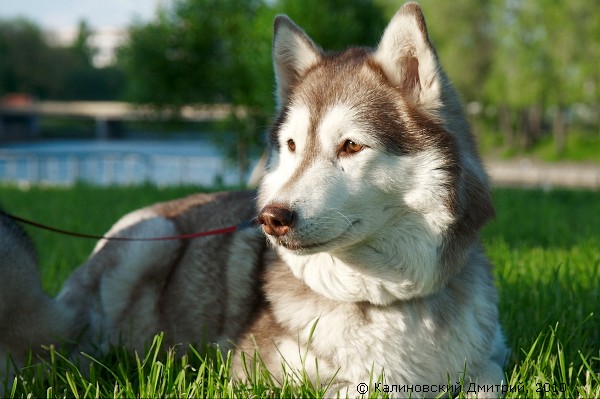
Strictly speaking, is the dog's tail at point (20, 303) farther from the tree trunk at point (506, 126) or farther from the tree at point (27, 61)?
the tree at point (27, 61)

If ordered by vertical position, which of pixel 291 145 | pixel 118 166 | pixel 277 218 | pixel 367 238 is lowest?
pixel 118 166

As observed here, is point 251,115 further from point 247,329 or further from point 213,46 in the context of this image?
point 247,329

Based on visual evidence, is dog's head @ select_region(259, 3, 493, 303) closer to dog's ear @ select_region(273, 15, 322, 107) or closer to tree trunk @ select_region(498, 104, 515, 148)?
dog's ear @ select_region(273, 15, 322, 107)

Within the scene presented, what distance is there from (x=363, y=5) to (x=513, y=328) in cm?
2106

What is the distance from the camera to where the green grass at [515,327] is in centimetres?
341

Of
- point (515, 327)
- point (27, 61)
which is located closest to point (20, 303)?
point (515, 327)

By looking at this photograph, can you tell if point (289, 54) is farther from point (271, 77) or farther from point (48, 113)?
point (48, 113)

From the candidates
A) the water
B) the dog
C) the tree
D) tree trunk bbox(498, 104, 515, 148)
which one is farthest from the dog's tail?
the tree

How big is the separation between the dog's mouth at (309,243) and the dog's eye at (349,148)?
0.35m

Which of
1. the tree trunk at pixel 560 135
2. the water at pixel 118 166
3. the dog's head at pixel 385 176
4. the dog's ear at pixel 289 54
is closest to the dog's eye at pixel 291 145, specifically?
the dog's head at pixel 385 176

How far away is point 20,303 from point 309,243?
1919 millimetres

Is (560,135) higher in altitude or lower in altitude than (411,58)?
lower

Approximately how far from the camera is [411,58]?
347cm

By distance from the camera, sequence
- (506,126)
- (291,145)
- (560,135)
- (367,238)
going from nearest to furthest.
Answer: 1. (367,238)
2. (291,145)
3. (560,135)
4. (506,126)
